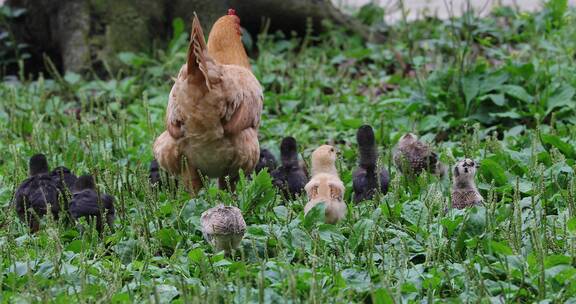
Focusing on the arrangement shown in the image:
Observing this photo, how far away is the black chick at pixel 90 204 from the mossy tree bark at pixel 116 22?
4.40 m

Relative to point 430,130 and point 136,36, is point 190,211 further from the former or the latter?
point 136,36

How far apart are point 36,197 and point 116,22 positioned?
4.78m

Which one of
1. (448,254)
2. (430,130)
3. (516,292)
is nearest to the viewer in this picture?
(516,292)

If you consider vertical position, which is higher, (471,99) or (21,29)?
(21,29)

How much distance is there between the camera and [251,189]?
6.04 m

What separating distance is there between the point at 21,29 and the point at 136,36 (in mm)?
1405

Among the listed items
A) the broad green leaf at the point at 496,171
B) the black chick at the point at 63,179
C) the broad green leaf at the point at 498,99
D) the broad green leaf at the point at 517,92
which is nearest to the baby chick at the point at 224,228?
the black chick at the point at 63,179

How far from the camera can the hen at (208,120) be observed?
238 inches

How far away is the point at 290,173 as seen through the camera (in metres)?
6.66

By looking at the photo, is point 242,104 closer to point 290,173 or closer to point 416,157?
point 290,173

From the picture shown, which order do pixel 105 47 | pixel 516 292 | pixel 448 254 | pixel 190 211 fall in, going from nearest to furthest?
pixel 516 292 → pixel 448 254 → pixel 190 211 → pixel 105 47

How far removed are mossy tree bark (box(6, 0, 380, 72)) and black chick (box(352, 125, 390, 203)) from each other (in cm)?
445

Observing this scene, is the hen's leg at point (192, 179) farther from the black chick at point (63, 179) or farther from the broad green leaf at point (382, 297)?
the broad green leaf at point (382, 297)

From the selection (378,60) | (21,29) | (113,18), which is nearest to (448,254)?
(378,60)
